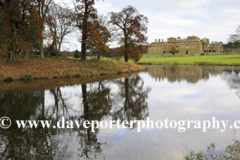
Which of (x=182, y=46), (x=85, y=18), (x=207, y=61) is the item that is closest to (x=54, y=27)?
(x=85, y=18)

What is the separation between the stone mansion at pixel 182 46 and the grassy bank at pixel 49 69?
300 ft

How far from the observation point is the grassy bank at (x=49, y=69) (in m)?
19.3

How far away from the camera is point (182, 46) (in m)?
112

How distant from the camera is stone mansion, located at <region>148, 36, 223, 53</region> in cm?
10867

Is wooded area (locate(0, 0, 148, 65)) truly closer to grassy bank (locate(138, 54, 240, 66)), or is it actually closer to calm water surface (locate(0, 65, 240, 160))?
calm water surface (locate(0, 65, 240, 160))

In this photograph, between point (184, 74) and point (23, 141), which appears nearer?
point (23, 141)

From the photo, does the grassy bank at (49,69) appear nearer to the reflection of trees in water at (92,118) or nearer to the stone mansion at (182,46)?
the reflection of trees in water at (92,118)

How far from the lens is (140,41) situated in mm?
35500

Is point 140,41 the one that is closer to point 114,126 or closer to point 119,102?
point 119,102

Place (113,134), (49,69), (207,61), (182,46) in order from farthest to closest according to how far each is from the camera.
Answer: (182,46), (207,61), (49,69), (113,134)

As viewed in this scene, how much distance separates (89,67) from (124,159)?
21.5 meters

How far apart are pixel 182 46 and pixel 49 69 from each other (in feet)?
338

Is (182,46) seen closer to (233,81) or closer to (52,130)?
(233,81)

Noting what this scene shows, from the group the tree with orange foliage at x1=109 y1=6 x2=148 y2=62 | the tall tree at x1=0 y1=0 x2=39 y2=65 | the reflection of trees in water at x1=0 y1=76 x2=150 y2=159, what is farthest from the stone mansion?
the reflection of trees in water at x1=0 y1=76 x2=150 y2=159
